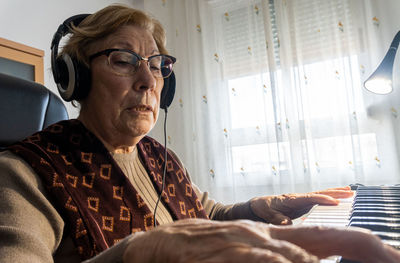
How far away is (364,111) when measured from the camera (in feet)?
6.70

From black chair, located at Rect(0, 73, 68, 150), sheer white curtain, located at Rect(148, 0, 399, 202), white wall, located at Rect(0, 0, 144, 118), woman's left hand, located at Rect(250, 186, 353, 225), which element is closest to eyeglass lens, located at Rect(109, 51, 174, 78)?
black chair, located at Rect(0, 73, 68, 150)

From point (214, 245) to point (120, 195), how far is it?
573 millimetres

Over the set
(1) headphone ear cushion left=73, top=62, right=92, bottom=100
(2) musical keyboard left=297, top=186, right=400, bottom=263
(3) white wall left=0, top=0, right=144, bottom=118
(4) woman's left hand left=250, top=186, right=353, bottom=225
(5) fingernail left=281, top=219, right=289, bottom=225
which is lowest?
(5) fingernail left=281, top=219, right=289, bottom=225

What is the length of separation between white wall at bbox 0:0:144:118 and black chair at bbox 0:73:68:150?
0.87 metres

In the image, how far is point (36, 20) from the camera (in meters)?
2.09

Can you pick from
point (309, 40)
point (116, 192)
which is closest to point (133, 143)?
point (116, 192)

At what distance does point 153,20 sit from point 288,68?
1498mm

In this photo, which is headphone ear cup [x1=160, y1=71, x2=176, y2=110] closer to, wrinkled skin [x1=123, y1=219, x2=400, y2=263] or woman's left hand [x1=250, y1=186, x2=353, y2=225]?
woman's left hand [x1=250, y1=186, x2=353, y2=225]

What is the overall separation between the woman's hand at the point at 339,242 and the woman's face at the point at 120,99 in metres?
0.63

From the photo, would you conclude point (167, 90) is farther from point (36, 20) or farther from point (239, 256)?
point (36, 20)

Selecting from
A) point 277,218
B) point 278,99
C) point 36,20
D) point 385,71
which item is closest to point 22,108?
point 277,218

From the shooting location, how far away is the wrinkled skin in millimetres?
243

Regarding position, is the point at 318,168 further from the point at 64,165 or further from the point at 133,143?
the point at 64,165

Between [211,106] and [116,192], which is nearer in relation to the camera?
[116,192]
